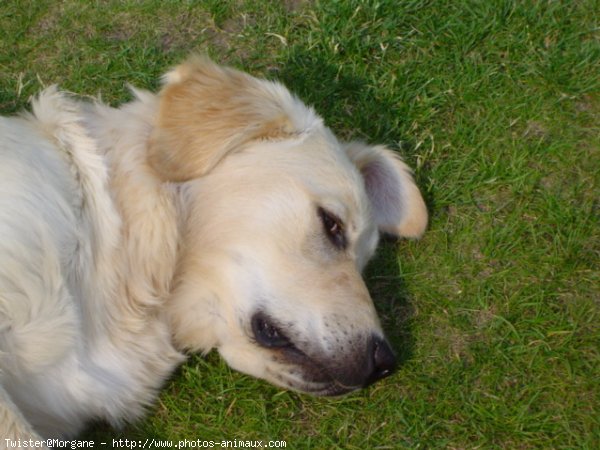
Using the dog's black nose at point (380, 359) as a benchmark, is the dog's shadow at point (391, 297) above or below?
below

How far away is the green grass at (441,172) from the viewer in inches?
139

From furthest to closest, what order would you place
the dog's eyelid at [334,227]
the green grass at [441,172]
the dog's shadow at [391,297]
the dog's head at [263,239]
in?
the dog's shadow at [391,297] < the green grass at [441,172] < the dog's eyelid at [334,227] < the dog's head at [263,239]

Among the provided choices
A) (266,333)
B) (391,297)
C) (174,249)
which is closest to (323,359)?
(266,333)

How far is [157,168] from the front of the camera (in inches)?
119

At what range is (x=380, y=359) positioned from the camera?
121 inches

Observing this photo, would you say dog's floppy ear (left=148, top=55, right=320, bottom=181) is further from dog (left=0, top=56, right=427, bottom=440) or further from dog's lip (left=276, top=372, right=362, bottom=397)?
dog's lip (left=276, top=372, right=362, bottom=397)

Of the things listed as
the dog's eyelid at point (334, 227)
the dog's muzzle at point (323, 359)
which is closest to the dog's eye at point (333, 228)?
the dog's eyelid at point (334, 227)

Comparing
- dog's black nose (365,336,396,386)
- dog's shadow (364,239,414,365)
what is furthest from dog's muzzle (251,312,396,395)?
dog's shadow (364,239,414,365)

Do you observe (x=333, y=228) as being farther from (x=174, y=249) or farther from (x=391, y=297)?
(x=391, y=297)

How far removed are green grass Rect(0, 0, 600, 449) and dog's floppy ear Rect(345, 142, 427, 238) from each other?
27 centimetres

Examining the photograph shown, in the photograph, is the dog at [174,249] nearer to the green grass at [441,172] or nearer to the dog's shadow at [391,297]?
the green grass at [441,172]

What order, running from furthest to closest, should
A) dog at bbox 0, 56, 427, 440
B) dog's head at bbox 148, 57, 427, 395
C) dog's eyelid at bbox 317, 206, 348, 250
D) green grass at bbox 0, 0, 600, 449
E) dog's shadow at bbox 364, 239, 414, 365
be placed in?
1. dog's shadow at bbox 364, 239, 414, 365
2. green grass at bbox 0, 0, 600, 449
3. dog's eyelid at bbox 317, 206, 348, 250
4. dog's head at bbox 148, 57, 427, 395
5. dog at bbox 0, 56, 427, 440

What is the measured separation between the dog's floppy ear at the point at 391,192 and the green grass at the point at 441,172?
0.27m

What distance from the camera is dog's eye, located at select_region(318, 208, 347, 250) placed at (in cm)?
311
